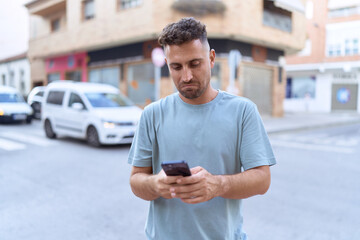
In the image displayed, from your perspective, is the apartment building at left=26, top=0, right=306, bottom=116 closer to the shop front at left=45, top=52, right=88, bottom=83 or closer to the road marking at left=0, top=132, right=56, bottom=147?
the shop front at left=45, top=52, right=88, bottom=83

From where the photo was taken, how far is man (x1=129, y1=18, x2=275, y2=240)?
4.47 feet

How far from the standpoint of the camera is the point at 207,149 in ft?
Result: 4.47

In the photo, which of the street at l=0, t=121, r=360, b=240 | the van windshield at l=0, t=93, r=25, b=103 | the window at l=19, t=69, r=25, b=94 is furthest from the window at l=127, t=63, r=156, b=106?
the window at l=19, t=69, r=25, b=94

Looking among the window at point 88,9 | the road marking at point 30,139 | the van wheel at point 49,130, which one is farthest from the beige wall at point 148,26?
the road marking at point 30,139

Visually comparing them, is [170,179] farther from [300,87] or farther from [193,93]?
[300,87]

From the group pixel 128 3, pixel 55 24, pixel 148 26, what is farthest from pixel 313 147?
pixel 55 24

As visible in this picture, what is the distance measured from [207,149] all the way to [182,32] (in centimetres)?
50

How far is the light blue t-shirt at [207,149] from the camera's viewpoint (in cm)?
137

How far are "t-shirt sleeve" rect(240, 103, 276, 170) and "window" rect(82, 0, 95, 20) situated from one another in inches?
775

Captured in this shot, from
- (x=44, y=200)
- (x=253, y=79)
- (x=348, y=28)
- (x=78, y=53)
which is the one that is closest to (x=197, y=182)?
(x=44, y=200)

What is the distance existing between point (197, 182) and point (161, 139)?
0.34m

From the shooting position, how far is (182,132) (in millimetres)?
1393

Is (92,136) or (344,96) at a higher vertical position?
(344,96)

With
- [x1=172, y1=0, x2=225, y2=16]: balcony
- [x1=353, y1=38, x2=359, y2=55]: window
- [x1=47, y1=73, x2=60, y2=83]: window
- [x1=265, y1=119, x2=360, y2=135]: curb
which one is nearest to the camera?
[x1=265, y1=119, x2=360, y2=135]: curb
